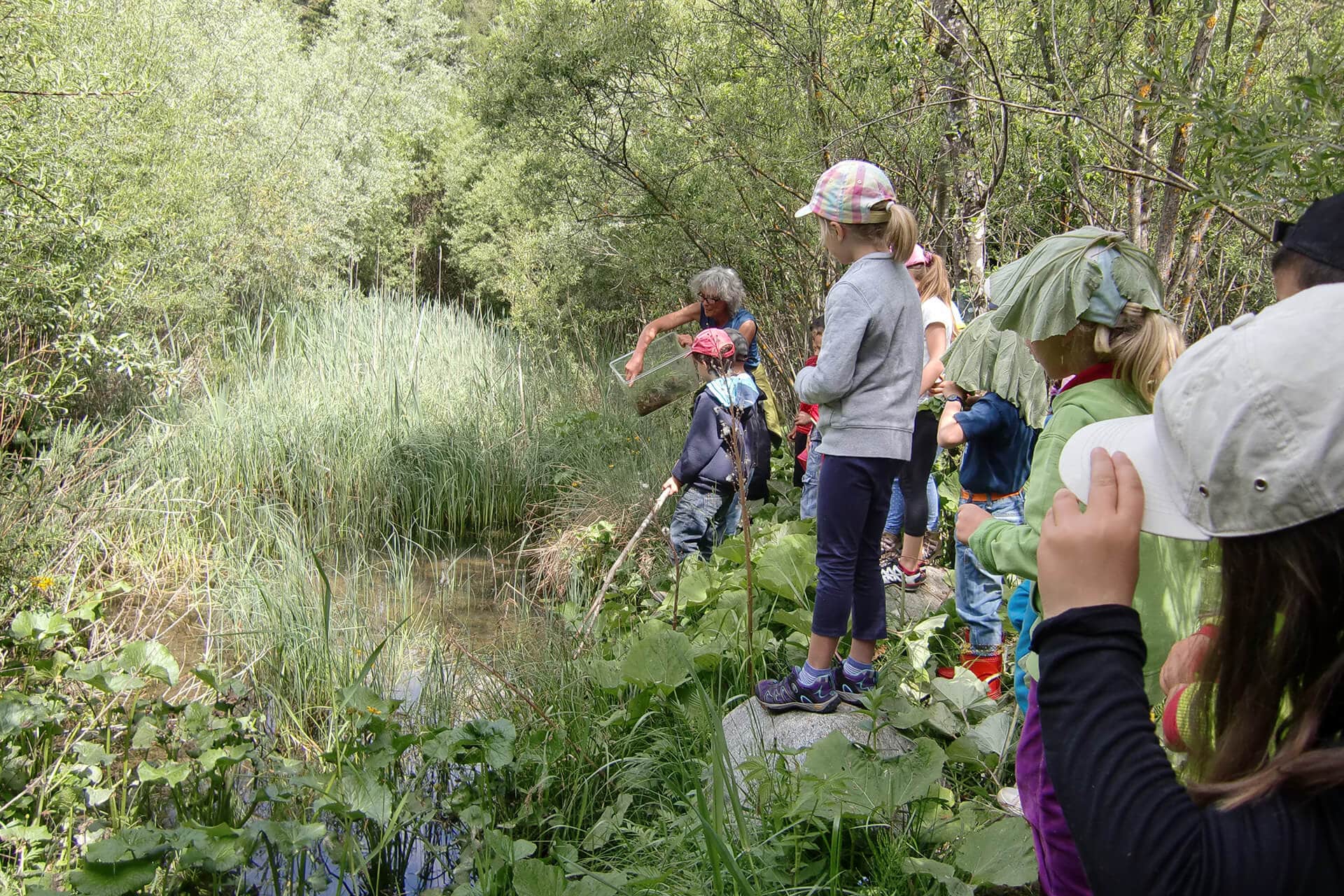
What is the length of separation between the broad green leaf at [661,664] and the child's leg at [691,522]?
1.55 metres

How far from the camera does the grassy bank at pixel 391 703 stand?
92.4 inches

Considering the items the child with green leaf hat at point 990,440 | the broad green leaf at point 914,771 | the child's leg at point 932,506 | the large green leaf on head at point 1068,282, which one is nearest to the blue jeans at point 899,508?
the child's leg at point 932,506

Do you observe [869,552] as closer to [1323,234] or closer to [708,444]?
[708,444]

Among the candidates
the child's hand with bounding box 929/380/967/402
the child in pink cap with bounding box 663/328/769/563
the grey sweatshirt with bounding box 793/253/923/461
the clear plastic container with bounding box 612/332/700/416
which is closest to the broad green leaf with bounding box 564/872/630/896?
the grey sweatshirt with bounding box 793/253/923/461

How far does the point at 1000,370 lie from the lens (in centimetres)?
328

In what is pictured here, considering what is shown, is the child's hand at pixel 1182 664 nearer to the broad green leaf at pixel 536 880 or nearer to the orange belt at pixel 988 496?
the broad green leaf at pixel 536 880

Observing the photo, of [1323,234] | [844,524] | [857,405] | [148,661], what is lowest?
[148,661]

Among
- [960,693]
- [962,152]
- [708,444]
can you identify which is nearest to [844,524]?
[960,693]

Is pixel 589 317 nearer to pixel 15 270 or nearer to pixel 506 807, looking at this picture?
pixel 15 270

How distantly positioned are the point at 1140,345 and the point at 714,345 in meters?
2.89

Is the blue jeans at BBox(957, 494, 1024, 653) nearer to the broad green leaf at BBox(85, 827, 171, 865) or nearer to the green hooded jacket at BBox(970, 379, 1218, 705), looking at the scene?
the green hooded jacket at BBox(970, 379, 1218, 705)

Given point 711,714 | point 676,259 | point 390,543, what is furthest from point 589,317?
point 711,714

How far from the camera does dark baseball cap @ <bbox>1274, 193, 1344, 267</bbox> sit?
1.22 meters

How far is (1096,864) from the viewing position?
35.9 inches
